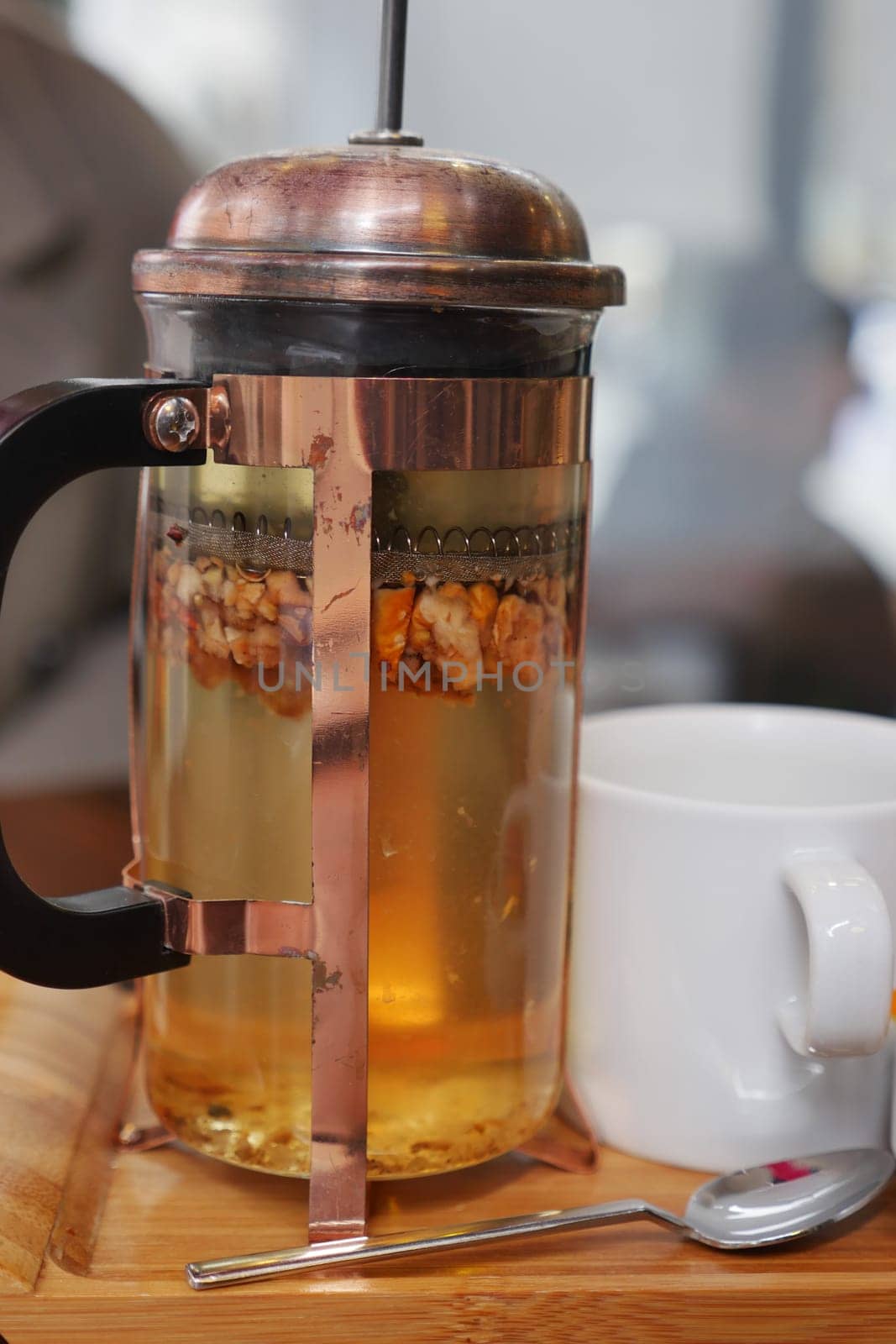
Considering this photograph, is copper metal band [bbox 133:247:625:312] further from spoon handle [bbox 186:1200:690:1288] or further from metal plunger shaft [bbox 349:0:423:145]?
spoon handle [bbox 186:1200:690:1288]

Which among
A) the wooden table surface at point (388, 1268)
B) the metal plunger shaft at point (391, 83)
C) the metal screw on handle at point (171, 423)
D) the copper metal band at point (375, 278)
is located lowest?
the wooden table surface at point (388, 1268)

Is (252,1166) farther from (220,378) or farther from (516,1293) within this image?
(220,378)

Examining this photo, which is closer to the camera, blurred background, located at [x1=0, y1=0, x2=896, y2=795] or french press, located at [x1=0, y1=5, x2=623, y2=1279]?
french press, located at [x1=0, y1=5, x2=623, y2=1279]

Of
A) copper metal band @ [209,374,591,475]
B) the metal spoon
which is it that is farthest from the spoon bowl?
copper metal band @ [209,374,591,475]

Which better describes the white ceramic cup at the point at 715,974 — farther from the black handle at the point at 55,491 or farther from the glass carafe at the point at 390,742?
the black handle at the point at 55,491

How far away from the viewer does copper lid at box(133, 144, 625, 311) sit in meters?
0.35

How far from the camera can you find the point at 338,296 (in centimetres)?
34

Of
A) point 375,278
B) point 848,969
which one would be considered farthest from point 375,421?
point 848,969

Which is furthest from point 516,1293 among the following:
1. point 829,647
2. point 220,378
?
point 829,647

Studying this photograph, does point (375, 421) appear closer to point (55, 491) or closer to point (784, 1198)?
point (55, 491)

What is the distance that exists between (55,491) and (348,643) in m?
0.08

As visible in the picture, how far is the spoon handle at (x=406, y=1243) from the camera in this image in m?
0.37

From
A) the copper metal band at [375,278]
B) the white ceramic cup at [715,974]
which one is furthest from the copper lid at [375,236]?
the white ceramic cup at [715,974]

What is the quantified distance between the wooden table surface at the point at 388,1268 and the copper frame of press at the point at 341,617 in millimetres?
29
